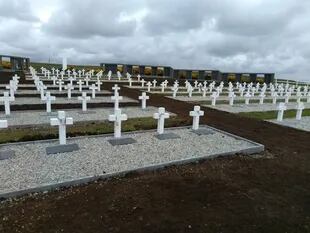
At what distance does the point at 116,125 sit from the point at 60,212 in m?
4.00

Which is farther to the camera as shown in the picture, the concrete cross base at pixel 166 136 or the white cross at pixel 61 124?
the concrete cross base at pixel 166 136

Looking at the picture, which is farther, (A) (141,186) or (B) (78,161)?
(B) (78,161)

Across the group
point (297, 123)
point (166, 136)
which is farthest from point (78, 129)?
point (297, 123)

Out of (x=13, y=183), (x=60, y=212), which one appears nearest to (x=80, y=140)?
(x=13, y=183)

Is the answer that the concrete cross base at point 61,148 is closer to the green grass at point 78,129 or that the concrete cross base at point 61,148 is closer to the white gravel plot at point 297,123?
the green grass at point 78,129

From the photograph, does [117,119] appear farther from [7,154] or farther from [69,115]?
[69,115]

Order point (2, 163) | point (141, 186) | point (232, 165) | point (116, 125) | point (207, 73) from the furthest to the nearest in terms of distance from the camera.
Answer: point (207, 73), point (116, 125), point (232, 165), point (2, 163), point (141, 186)

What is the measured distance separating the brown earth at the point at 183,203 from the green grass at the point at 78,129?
11.4ft

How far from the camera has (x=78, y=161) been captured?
6.12m

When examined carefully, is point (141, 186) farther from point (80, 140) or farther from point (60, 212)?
point (80, 140)

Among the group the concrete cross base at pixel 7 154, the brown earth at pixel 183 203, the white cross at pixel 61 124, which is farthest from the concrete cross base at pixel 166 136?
the concrete cross base at pixel 7 154

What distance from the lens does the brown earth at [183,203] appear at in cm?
392

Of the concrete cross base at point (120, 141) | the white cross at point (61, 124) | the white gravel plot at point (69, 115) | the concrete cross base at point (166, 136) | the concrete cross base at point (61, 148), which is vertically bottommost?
the white gravel plot at point (69, 115)

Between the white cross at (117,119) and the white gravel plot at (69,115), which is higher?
the white cross at (117,119)
